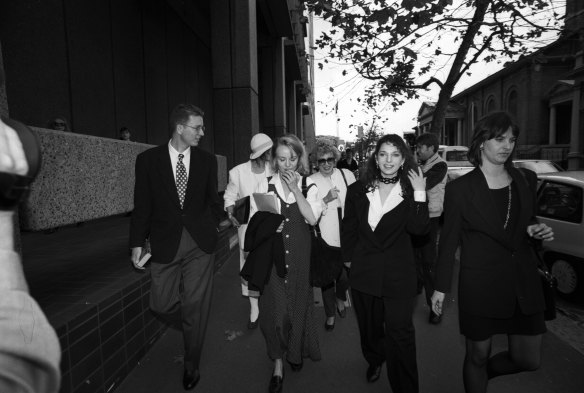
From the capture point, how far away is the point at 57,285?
Result: 3.54 m

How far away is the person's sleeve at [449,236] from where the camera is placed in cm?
273

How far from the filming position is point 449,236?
108 inches

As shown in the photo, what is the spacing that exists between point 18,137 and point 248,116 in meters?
7.44

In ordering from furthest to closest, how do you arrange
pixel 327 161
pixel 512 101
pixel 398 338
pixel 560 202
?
pixel 512 101 → pixel 560 202 → pixel 327 161 → pixel 398 338

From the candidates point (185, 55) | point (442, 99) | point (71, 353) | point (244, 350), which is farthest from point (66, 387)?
point (185, 55)

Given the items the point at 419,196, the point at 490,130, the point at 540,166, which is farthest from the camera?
the point at 540,166

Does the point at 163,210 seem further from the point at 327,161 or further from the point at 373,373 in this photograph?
the point at 373,373

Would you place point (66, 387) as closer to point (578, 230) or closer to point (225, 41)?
point (578, 230)

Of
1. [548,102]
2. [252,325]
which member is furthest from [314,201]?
[548,102]

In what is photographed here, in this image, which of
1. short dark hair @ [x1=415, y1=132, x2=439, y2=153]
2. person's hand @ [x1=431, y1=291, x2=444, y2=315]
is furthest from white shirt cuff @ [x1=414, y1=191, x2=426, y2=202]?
short dark hair @ [x1=415, y1=132, x2=439, y2=153]

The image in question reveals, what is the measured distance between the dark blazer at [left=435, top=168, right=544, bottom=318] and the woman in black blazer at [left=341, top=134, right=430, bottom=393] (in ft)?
1.18

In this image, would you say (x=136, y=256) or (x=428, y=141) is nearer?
(x=136, y=256)

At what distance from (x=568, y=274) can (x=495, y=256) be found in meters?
3.48

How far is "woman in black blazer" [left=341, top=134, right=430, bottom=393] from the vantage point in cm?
300
